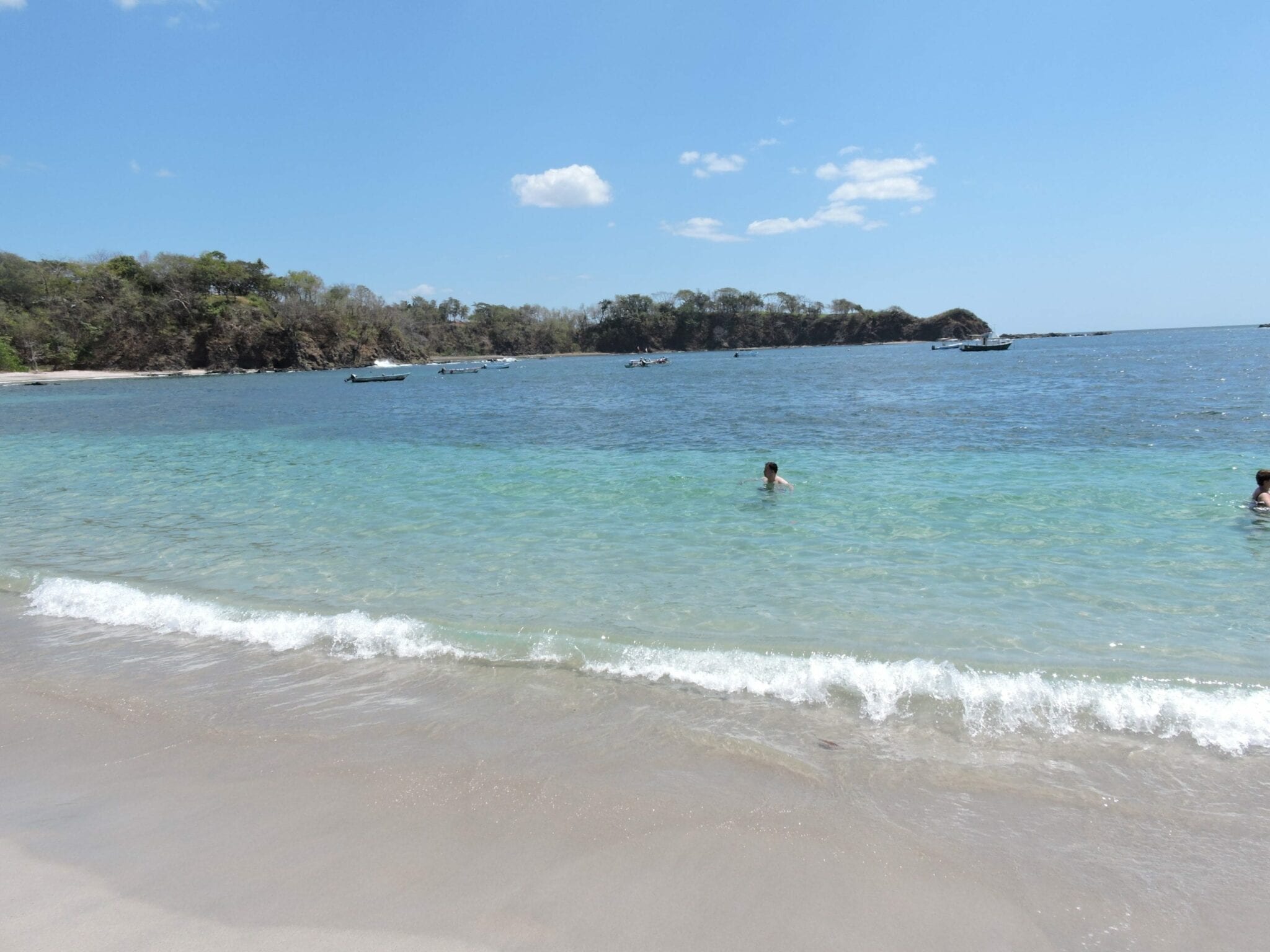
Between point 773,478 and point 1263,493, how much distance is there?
7.44m

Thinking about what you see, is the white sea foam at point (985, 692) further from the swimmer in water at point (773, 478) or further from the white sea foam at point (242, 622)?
the swimmer in water at point (773, 478)

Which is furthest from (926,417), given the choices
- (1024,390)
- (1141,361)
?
(1141,361)

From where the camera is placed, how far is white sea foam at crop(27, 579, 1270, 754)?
4539 mm

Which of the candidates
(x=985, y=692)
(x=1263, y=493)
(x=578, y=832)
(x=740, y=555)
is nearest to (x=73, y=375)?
(x=740, y=555)

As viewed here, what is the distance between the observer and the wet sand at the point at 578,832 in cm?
292

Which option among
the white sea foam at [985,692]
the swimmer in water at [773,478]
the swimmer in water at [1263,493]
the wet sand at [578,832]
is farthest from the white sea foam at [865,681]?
the swimmer in water at [773,478]

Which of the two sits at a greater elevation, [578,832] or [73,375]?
[73,375]

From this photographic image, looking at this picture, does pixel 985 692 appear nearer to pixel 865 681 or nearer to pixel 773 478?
pixel 865 681

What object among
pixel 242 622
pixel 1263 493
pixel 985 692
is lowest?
pixel 242 622

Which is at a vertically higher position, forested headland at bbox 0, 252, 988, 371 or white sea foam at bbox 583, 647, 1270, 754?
forested headland at bbox 0, 252, 988, 371

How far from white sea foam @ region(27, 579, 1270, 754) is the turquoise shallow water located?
0.03 m

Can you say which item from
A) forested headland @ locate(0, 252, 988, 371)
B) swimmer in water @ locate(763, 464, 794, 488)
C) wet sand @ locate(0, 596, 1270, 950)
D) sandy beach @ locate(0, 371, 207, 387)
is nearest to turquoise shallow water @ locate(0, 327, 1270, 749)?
swimmer in water @ locate(763, 464, 794, 488)

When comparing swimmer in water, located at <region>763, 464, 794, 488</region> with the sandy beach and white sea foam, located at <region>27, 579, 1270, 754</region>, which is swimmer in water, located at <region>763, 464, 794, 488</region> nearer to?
white sea foam, located at <region>27, 579, 1270, 754</region>

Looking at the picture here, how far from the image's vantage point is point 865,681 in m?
5.12
